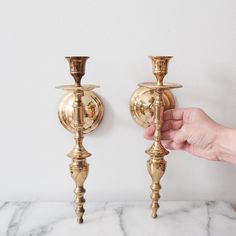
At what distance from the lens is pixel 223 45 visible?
62 centimetres

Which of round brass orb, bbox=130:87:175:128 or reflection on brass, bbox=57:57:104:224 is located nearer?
reflection on brass, bbox=57:57:104:224

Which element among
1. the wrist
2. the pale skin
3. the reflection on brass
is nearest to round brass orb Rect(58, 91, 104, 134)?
the reflection on brass

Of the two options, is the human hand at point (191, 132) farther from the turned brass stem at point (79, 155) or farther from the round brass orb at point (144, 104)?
the turned brass stem at point (79, 155)

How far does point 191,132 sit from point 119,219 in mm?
215

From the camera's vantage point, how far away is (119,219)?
1.93 feet

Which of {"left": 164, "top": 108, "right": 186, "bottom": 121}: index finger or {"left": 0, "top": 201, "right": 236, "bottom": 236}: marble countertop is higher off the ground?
{"left": 164, "top": 108, "right": 186, "bottom": 121}: index finger

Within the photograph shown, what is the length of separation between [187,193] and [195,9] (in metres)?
0.38

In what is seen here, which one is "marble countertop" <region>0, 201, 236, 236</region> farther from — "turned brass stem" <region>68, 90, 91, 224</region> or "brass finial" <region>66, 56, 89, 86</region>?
"brass finial" <region>66, 56, 89, 86</region>

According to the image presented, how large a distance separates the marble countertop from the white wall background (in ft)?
0.13

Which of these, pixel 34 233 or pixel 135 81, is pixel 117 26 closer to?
pixel 135 81

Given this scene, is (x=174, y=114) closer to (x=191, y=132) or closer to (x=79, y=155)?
(x=191, y=132)

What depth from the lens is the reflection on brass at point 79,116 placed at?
20.2 inches

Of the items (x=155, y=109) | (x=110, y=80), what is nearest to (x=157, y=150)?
(x=155, y=109)

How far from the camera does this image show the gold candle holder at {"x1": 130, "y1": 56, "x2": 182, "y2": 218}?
524 millimetres
